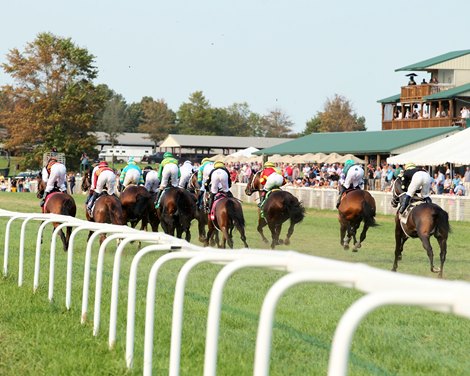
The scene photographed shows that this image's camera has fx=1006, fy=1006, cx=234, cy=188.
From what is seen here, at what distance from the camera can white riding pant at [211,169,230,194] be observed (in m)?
17.5

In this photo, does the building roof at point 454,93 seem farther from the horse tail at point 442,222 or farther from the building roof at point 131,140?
the building roof at point 131,140

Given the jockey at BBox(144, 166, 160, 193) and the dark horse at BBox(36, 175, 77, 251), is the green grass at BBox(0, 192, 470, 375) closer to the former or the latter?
the dark horse at BBox(36, 175, 77, 251)

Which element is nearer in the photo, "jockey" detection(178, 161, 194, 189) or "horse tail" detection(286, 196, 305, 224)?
"horse tail" detection(286, 196, 305, 224)

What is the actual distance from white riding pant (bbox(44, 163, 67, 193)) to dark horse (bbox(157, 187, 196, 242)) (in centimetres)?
189

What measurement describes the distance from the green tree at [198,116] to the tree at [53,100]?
43.8m

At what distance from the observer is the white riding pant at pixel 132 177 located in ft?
64.2

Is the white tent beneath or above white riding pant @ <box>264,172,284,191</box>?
above

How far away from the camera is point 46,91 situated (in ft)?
235

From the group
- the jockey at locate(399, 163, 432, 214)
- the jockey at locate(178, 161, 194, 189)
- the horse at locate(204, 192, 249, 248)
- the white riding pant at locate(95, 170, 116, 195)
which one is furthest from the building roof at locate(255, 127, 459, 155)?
Answer: the jockey at locate(399, 163, 432, 214)

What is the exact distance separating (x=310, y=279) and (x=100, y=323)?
4.61m

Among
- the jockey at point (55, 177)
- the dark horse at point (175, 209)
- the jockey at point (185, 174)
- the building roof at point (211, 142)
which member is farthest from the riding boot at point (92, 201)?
the building roof at point (211, 142)

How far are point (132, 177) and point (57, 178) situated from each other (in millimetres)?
2647

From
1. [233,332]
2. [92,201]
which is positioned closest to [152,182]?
[92,201]

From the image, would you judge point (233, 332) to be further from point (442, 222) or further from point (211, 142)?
point (211, 142)
